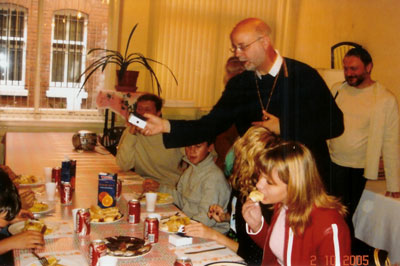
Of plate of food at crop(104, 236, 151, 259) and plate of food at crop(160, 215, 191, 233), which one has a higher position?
A: plate of food at crop(160, 215, 191, 233)

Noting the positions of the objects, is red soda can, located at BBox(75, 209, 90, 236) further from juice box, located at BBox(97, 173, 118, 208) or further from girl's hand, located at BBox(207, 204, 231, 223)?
girl's hand, located at BBox(207, 204, 231, 223)

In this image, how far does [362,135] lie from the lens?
3070 mm

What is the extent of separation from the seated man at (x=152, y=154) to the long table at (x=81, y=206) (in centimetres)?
17

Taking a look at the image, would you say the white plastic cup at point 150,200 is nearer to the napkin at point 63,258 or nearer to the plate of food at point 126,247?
the plate of food at point 126,247

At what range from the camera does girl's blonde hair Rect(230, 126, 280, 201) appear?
5.52 feet

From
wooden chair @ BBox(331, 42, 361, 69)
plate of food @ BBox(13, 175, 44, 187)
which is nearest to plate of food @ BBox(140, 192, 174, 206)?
plate of food @ BBox(13, 175, 44, 187)

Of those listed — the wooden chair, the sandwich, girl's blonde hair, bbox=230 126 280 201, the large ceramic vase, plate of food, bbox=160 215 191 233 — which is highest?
the wooden chair

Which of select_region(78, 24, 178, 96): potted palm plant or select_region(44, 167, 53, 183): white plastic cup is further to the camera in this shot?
select_region(78, 24, 178, 96): potted palm plant

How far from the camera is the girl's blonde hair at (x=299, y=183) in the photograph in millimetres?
1450

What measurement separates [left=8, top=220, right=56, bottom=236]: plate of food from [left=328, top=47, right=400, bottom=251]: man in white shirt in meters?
1.73

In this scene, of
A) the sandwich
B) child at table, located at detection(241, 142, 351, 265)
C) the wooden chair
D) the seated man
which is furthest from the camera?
the wooden chair

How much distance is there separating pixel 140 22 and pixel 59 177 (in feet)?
8.83

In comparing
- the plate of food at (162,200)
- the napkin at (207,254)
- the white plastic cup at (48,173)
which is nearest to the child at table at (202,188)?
the plate of food at (162,200)

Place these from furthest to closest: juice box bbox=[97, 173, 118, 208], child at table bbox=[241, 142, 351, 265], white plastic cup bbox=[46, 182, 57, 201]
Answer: white plastic cup bbox=[46, 182, 57, 201], juice box bbox=[97, 173, 118, 208], child at table bbox=[241, 142, 351, 265]
